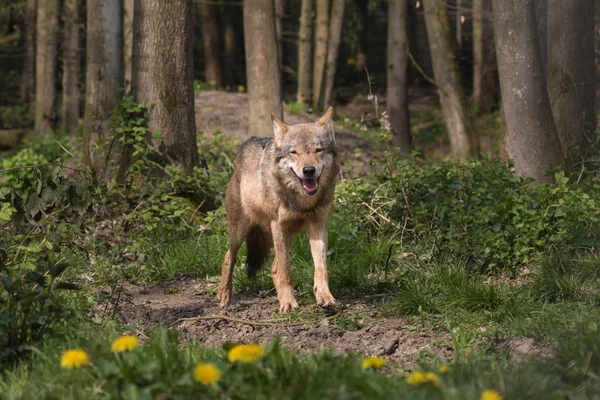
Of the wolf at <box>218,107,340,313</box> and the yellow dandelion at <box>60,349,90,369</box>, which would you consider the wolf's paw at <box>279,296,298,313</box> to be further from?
the yellow dandelion at <box>60,349,90,369</box>

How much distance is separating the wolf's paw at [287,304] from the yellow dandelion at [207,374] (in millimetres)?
3123

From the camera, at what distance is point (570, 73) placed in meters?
10.7

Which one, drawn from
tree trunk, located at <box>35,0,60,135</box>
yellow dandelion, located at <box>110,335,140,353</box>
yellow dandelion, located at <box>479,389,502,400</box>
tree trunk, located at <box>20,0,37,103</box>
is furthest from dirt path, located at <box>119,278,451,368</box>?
tree trunk, located at <box>20,0,37,103</box>

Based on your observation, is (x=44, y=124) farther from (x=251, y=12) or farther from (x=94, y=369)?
(x=94, y=369)

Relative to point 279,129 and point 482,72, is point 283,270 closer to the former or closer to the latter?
point 279,129

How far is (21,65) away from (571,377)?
31.2m

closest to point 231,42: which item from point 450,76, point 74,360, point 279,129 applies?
point 450,76

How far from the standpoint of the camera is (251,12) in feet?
44.5

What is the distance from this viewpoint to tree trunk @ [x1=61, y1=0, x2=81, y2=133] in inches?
796

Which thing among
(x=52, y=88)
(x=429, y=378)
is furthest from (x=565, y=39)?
(x=52, y=88)

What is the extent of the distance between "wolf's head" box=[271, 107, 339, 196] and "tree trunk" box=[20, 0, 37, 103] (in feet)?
66.8

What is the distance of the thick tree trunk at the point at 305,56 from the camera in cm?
2169

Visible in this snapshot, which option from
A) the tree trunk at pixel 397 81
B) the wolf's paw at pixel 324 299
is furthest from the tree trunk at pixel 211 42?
the wolf's paw at pixel 324 299

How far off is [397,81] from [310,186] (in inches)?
504
